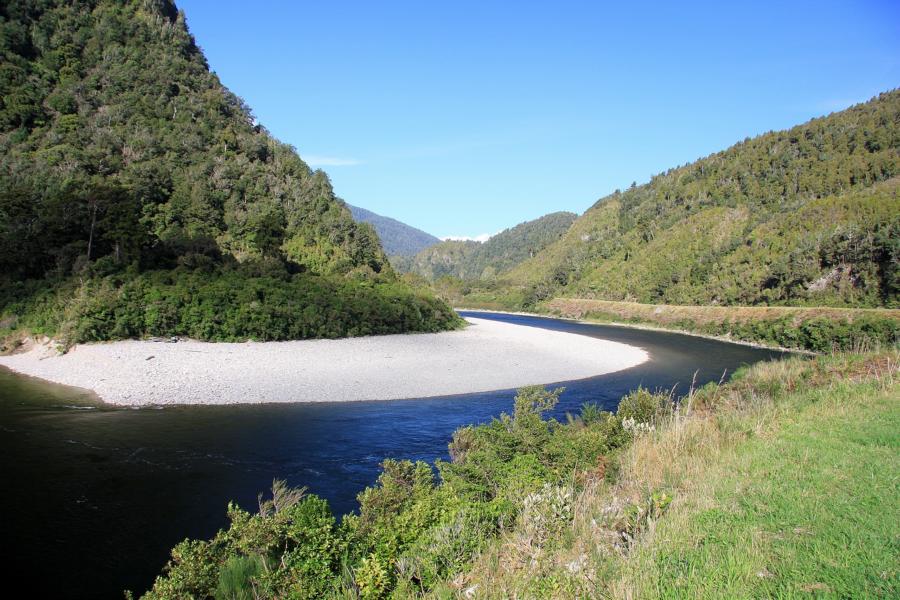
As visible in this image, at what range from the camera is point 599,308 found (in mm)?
81750

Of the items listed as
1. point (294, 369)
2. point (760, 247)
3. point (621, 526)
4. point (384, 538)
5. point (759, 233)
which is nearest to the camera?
point (621, 526)

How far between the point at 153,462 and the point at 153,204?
125 ft

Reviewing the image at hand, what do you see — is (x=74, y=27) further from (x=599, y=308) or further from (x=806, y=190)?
(x=806, y=190)

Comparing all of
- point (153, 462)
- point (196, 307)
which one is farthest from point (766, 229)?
point (153, 462)

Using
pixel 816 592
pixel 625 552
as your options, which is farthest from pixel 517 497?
pixel 816 592

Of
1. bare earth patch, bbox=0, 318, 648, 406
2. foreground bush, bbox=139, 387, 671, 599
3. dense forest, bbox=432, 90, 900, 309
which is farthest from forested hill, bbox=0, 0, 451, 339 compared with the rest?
dense forest, bbox=432, 90, 900, 309

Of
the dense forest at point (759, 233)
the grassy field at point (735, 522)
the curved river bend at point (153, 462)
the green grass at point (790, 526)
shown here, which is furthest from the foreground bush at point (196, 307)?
the dense forest at point (759, 233)

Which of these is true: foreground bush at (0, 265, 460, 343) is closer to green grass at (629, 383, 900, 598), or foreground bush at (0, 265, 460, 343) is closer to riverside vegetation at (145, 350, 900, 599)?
riverside vegetation at (145, 350, 900, 599)

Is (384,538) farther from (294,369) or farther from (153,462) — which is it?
(294,369)

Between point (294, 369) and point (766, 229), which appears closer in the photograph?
point (294, 369)

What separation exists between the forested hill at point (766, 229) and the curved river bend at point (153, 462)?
4374 centimetres

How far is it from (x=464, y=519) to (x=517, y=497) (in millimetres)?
1125

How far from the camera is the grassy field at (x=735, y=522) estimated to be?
3.45m

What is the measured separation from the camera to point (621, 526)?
488cm
